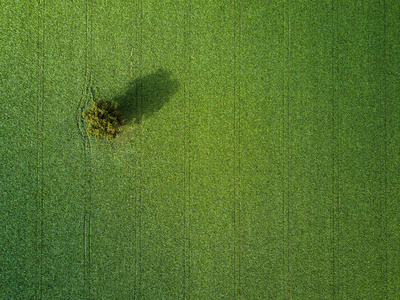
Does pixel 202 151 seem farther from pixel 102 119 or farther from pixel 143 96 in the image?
pixel 102 119

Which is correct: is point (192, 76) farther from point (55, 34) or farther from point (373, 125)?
point (373, 125)

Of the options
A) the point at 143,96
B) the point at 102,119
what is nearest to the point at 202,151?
the point at 143,96

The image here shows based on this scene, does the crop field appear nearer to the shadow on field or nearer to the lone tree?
the shadow on field

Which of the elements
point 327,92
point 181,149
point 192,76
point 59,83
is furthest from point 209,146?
point 59,83

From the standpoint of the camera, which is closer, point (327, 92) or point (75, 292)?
point (75, 292)

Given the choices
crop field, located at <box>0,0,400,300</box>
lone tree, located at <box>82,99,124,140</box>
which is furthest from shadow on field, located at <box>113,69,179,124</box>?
lone tree, located at <box>82,99,124,140</box>

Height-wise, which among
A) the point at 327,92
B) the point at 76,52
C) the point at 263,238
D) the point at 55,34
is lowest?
the point at 263,238
